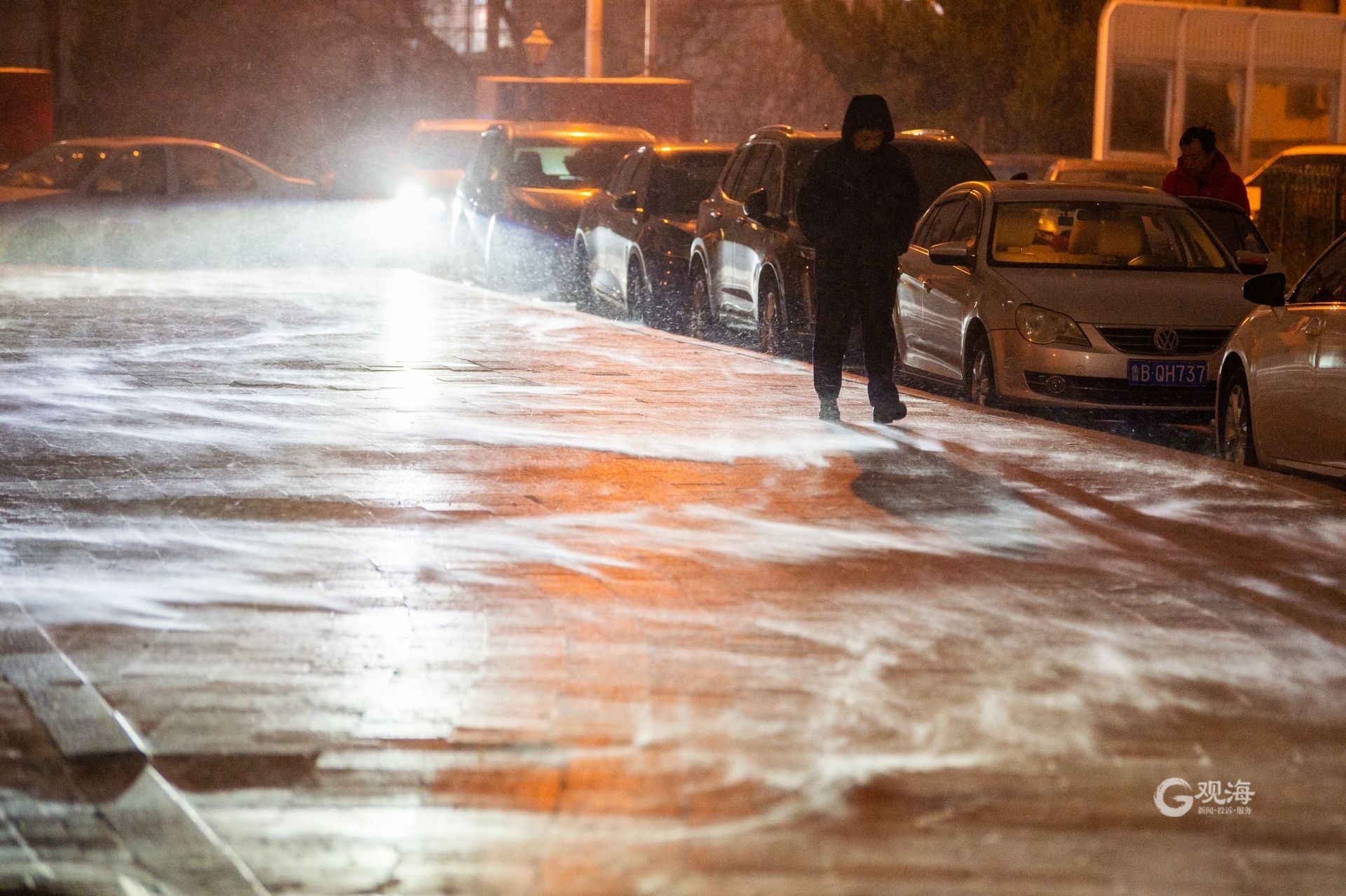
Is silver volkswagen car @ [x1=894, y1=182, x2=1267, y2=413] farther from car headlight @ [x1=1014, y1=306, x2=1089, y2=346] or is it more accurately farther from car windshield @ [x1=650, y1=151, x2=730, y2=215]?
car windshield @ [x1=650, y1=151, x2=730, y2=215]

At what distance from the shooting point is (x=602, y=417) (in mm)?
11367

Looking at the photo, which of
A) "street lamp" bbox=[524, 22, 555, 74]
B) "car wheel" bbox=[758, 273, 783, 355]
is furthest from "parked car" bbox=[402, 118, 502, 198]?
"car wheel" bbox=[758, 273, 783, 355]

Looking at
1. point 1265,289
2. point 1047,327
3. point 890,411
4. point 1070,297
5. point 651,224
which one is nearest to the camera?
point 1265,289

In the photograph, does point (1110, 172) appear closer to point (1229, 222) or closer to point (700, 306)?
point (700, 306)

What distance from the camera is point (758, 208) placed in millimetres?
15195

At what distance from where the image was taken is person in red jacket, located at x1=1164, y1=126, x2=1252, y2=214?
15891mm

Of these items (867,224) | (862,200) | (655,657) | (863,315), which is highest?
(862,200)

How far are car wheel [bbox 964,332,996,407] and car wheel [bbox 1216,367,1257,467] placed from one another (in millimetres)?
1834

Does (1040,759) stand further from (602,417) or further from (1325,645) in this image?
(602,417)

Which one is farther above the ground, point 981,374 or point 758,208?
point 758,208


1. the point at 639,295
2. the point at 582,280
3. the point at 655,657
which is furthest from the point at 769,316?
the point at 655,657

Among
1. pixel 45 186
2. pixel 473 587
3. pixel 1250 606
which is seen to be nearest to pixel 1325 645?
pixel 1250 606

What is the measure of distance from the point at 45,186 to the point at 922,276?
1394 centimetres

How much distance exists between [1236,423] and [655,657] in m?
5.57
